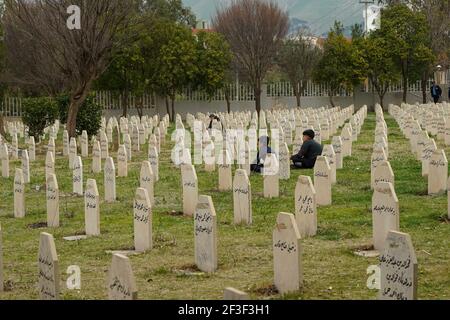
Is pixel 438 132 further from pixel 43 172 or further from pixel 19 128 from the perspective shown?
pixel 19 128

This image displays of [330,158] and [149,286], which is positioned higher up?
[330,158]

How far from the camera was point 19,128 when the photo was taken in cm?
3694

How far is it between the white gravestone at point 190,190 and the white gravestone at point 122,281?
635 centimetres

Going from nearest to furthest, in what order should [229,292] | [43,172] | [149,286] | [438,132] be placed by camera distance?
[229,292]
[149,286]
[43,172]
[438,132]

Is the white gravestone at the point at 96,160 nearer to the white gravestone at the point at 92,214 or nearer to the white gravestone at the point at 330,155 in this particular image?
the white gravestone at the point at 330,155

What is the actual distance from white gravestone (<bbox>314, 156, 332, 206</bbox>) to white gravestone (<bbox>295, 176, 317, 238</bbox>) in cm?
220

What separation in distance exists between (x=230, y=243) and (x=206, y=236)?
1541 millimetres

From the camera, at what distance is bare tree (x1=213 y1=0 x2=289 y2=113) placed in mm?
47031

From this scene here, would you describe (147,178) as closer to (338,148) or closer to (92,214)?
(92,214)

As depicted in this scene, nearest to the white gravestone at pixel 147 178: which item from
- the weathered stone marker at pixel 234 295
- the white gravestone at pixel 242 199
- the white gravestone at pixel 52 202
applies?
the white gravestone at pixel 52 202

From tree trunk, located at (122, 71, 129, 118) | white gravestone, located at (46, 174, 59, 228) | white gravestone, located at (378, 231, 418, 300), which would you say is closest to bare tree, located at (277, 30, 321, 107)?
tree trunk, located at (122, 71, 129, 118)

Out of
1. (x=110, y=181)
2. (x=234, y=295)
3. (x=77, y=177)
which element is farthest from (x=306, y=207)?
(x=77, y=177)

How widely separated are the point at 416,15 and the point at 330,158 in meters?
35.9
